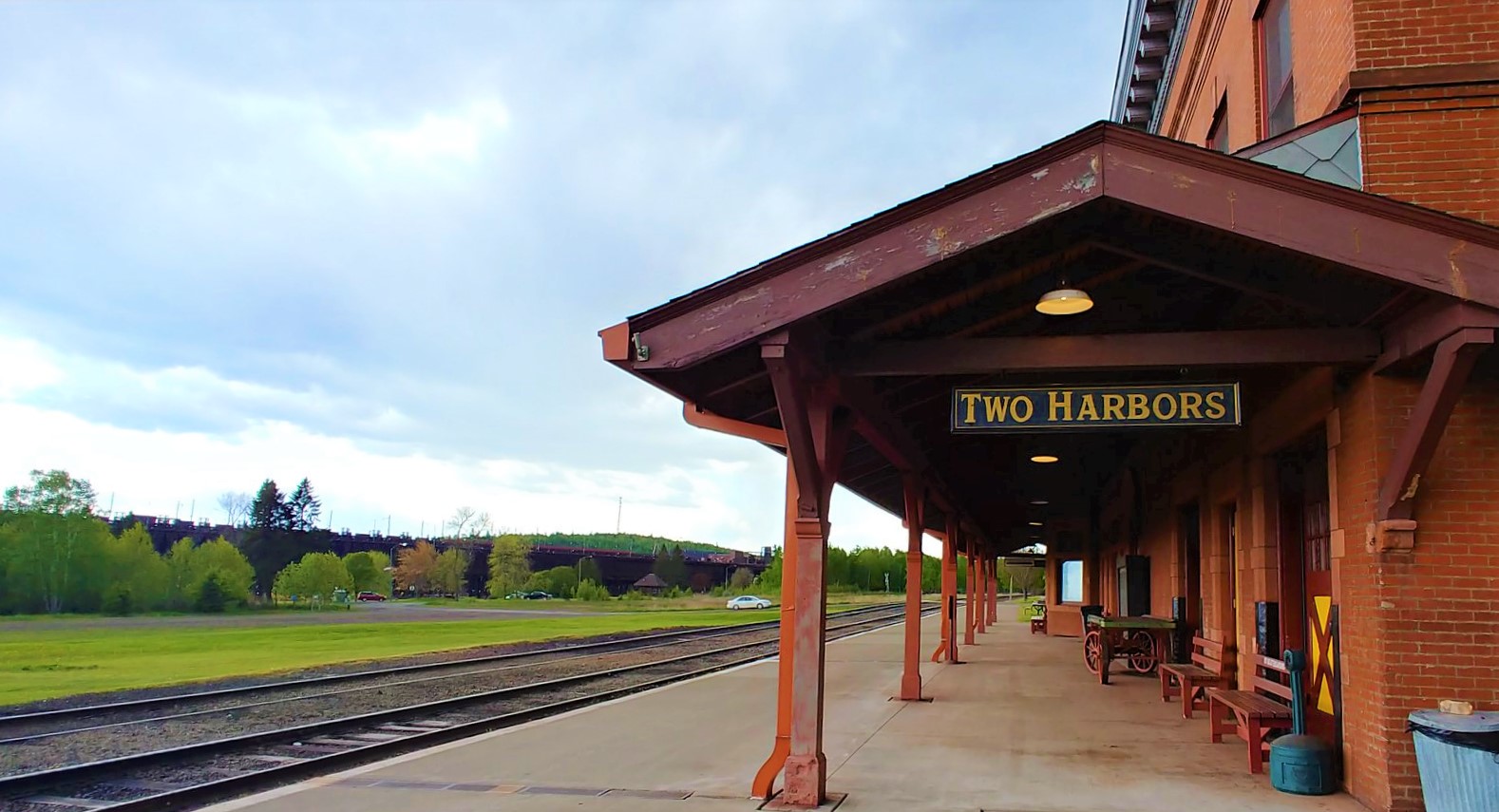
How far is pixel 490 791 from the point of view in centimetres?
718

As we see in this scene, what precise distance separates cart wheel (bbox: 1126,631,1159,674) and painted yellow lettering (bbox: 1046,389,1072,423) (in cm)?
1024

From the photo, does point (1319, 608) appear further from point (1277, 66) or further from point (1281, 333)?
point (1277, 66)

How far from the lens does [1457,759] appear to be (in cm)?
513

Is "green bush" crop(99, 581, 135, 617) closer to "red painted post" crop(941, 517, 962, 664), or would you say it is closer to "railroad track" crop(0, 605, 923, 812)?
"railroad track" crop(0, 605, 923, 812)

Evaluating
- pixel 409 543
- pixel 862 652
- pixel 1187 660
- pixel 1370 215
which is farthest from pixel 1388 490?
pixel 409 543

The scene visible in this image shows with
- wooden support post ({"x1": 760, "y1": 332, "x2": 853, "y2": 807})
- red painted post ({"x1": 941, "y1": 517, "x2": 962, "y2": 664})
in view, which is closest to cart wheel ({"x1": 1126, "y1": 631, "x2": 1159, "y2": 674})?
red painted post ({"x1": 941, "y1": 517, "x2": 962, "y2": 664})

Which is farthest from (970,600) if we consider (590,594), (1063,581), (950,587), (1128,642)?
(590,594)

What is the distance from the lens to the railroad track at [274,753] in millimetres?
7848

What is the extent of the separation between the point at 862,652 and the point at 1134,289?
575 inches

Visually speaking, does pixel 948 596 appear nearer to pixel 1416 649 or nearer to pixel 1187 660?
pixel 1187 660

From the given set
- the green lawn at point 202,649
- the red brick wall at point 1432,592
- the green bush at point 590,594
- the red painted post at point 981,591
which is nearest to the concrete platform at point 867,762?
the red brick wall at point 1432,592

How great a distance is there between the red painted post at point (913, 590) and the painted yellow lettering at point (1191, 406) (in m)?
4.96

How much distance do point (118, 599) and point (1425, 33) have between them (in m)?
62.3

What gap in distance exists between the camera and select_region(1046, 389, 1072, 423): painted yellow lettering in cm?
626
